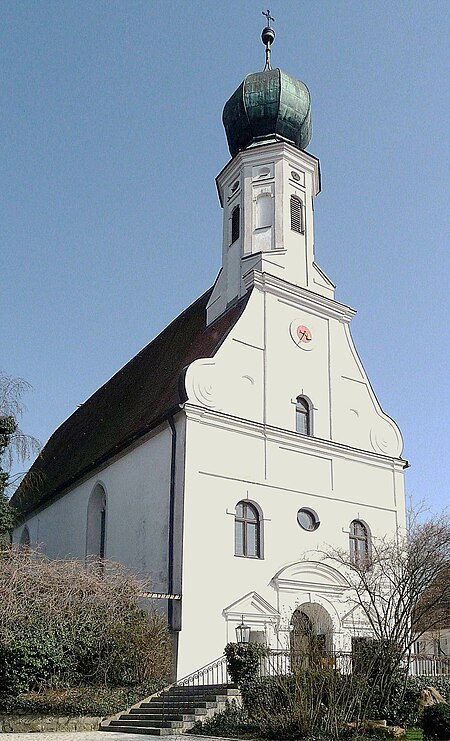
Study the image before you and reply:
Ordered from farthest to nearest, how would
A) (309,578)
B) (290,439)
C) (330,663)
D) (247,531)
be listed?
(290,439) < (309,578) < (247,531) < (330,663)

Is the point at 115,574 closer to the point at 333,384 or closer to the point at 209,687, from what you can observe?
the point at 209,687

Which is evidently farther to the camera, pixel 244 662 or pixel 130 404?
pixel 130 404

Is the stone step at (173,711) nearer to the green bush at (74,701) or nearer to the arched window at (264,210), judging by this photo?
the green bush at (74,701)

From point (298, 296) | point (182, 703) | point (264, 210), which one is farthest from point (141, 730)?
point (264, 210)

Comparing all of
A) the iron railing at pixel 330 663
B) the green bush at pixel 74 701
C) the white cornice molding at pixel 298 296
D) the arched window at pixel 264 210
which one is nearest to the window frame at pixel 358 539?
the iron railing at pixel 330 663

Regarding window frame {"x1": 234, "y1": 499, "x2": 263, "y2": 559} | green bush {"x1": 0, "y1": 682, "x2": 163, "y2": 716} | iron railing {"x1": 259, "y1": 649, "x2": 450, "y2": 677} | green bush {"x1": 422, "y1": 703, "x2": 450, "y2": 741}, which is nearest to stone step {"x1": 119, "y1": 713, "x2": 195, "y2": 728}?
green bush {"x1": 0, "y1": 682, "x2": 163, "y2": 716}

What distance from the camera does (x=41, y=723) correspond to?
17.4 metres

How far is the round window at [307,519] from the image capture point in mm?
24484

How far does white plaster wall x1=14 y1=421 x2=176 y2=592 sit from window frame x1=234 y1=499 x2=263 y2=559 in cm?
190

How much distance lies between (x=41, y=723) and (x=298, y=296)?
14.7 m

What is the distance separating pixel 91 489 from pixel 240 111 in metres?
13.8

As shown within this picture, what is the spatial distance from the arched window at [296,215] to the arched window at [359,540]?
976 cm

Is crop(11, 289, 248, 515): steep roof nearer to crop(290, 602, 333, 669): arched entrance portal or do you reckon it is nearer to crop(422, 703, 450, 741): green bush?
crop(290, 602, 333, 669): arched entrance portal

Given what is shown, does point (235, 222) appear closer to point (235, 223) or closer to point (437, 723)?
point (235, 223)
